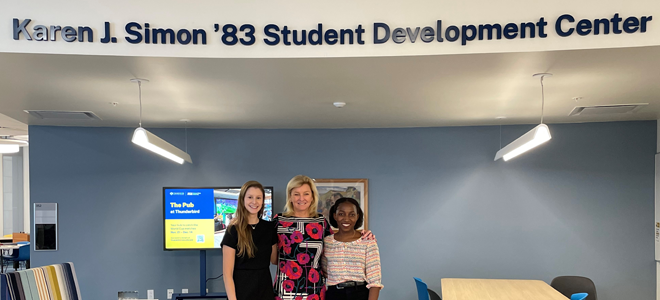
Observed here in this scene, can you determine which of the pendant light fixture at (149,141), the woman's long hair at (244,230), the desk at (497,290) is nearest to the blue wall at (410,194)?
the desk at (497,290)

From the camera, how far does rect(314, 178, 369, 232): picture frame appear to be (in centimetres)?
561

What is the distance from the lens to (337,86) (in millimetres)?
3455

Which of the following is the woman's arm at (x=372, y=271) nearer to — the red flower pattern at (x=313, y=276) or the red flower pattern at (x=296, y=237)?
the red flower pattern at (x=313, y=276)

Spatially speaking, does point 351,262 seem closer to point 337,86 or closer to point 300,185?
point 300,185

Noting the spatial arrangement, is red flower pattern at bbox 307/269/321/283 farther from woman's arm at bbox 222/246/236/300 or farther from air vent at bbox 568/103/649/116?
air vent at bbox 568/103/649/116

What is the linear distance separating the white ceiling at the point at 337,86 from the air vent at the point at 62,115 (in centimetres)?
13

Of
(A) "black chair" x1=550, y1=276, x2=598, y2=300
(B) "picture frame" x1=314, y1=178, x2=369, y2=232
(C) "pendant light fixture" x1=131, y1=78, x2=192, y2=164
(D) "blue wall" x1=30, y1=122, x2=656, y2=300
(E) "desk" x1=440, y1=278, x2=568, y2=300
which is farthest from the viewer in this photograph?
(B) "picture frame" x1=314, y1=178, x2=369, y2=232

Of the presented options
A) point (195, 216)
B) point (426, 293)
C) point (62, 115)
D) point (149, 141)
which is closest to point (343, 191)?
point (195, 216)

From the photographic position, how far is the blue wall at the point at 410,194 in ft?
17.3

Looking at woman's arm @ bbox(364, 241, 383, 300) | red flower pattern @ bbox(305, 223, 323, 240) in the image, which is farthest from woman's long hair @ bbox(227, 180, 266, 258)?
woman's arm @ bbox(364, 241, 383, 300)

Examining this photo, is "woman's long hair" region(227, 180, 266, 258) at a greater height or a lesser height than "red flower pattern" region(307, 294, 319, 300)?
greater

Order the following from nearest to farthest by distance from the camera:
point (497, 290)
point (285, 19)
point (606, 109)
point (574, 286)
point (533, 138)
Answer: point (285, 19), point (533, 138), point (497, 290), point (606, 109), point (574, 286)

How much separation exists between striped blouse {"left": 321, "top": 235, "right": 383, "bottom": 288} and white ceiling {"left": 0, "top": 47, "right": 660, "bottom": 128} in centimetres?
110

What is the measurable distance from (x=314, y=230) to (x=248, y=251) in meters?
0.41
